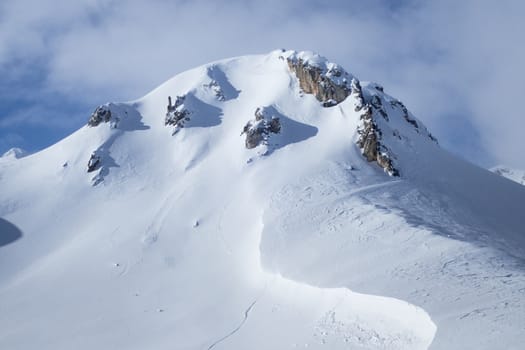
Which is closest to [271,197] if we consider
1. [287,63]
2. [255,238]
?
[255,238]

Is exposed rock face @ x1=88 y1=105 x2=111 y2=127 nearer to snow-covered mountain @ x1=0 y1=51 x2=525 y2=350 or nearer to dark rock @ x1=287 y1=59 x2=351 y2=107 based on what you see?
snow-covered mountain @ x1=0 y1=51 x2=525 y2=350

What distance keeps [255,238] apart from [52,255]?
63.1 ft

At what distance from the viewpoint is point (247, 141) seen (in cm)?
5222

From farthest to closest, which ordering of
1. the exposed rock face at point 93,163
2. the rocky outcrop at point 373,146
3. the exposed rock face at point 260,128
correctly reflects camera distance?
1. the exposed rock face at point 93,163
2. the exposed rock face at point 260,128
3. the rocky outcrop at point 373,146

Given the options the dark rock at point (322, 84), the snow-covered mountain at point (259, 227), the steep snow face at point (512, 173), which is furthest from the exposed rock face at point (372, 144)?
the steep snow face at point (512, 173)

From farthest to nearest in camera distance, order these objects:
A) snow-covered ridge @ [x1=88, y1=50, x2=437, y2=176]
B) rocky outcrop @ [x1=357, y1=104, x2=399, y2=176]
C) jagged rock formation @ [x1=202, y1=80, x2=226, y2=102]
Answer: jagged rock formation @ [x1=202, y1=80, x2=226, y2=102]
snow-covered ridge @ [x1=88, y1=50, x2=437, y2=176]
rocky outcrop @ [x1=357, y1=104, x2=399, y2=176]

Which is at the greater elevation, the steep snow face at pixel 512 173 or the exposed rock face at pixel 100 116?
the steep snow face at pixel 512 173

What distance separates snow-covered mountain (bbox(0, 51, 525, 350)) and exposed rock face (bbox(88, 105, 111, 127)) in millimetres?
282

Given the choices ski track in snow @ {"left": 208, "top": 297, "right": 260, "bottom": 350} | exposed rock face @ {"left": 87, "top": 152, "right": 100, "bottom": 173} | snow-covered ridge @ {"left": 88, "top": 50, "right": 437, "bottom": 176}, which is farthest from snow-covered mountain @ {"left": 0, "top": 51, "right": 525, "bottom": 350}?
exposed rock face @ {"left": 87, "top": 152, "right": 100, "bottom": 173}

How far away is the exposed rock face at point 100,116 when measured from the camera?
62.5 meters

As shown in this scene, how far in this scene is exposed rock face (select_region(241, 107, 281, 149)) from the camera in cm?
5191

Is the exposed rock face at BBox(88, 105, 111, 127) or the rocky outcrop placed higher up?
the exposed rock face at BBox(88, 105, 111, 127)

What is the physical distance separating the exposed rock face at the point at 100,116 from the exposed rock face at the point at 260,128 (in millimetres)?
19646

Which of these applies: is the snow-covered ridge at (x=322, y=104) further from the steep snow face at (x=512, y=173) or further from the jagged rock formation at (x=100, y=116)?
the steep snow face at (x=512, y=173)
